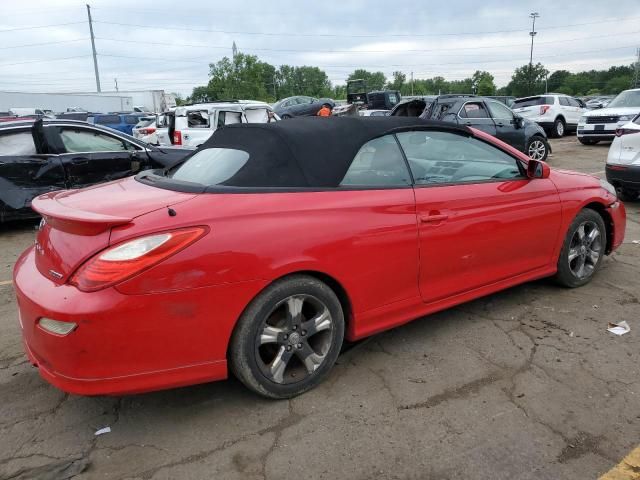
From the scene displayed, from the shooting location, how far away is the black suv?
451 inches

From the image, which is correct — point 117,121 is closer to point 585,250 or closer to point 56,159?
point 56,159

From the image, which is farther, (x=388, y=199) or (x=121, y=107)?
(x=121, y=107)

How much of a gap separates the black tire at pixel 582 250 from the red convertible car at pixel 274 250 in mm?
289

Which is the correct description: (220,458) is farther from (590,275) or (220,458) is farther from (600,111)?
(600,111)

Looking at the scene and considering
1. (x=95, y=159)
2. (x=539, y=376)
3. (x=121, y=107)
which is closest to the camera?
(x=539, y=376)

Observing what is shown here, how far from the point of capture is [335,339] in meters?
2.97

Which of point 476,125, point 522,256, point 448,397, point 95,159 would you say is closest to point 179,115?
point 95,159

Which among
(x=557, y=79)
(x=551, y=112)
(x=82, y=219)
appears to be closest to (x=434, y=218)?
(x=82, y=219)

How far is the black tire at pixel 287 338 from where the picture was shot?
2.63 m

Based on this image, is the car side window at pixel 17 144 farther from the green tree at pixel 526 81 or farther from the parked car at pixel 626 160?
the green tree at pixel 526 81

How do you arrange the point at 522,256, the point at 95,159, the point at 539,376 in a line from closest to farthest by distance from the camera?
the point at 539,376
the point at 522,256
the point at 95,159

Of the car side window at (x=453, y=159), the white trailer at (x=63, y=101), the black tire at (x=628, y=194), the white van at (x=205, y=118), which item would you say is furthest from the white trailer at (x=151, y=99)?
the car side window at (x=453, y=159)

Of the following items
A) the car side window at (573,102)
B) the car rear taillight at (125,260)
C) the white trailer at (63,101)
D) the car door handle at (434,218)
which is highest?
the white trailer at (63,101)

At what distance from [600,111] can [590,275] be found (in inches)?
501
